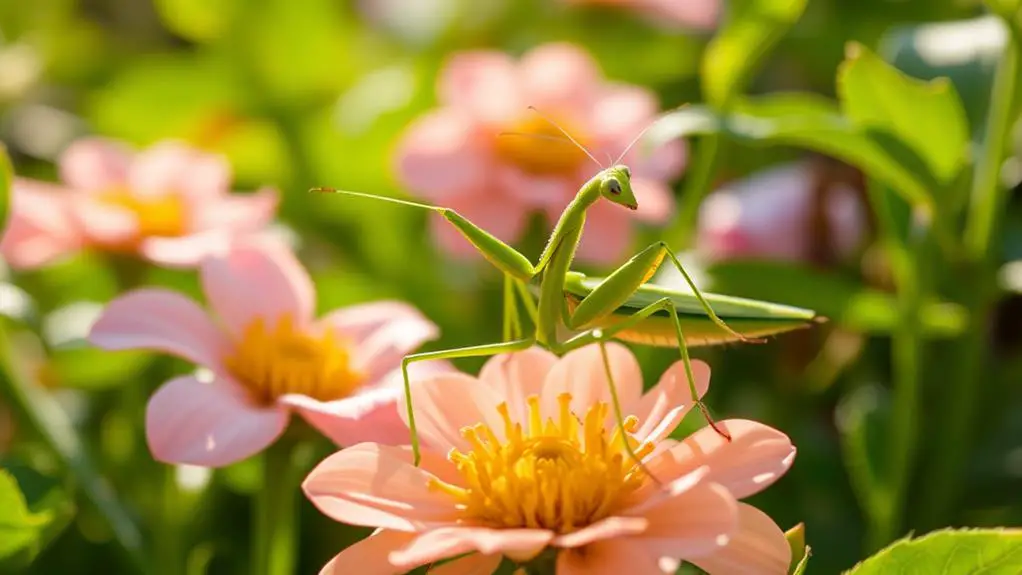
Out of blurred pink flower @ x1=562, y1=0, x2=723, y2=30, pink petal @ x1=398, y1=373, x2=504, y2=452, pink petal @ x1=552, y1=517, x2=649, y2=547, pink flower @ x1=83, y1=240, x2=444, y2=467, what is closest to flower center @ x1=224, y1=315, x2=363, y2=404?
pink flower @ x1=83, y1=240, x2=444, y2=467

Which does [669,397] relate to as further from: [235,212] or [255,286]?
[235,212]

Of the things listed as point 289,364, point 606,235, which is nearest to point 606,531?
point 289,364

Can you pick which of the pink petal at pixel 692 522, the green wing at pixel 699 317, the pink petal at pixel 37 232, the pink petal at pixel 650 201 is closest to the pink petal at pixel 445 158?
the pink petal at pixel 650 201

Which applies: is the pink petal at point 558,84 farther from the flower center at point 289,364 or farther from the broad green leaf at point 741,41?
the flower center at point 289,364

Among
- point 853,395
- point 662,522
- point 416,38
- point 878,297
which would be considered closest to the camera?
point 662,522

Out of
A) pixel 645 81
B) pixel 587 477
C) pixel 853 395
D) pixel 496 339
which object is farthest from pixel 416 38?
pixel 587 477

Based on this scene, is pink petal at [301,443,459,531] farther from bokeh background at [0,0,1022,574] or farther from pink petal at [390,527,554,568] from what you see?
bokeh background at [0,0,1022,574]

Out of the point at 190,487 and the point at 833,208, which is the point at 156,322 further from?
the point at 833,208
